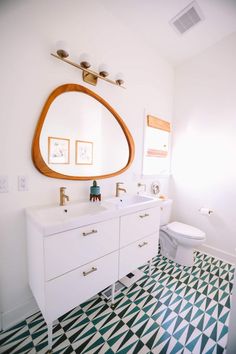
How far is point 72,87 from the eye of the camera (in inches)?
55.4

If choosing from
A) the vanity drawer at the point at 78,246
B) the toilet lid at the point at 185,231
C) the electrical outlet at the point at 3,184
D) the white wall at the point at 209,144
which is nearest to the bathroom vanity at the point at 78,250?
the vanity drawer at the point at 78,246

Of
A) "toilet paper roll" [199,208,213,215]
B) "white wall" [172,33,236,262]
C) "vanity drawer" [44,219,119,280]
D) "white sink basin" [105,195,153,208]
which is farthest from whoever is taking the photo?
"toilet paper roll" [199,208,213,215]

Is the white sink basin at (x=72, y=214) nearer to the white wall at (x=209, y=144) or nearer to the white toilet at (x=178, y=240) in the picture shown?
the white toilet at (x=178, y=240)

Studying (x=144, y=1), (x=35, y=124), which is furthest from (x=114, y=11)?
(x=35, y=124)

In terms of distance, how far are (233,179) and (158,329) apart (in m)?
1.78

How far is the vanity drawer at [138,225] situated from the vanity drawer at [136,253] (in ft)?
0.20

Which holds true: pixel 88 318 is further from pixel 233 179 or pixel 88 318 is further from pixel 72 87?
pixel 233 179

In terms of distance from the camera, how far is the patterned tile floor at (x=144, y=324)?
105 cm

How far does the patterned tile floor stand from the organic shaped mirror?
1.17 m

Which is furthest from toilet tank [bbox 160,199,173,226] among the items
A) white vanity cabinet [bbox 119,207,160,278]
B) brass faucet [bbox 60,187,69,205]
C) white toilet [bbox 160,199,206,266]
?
brass faucet [bbox 60,187,69,205]

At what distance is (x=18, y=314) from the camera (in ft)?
3.99

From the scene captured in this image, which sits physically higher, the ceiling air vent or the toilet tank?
the ceiling air vent

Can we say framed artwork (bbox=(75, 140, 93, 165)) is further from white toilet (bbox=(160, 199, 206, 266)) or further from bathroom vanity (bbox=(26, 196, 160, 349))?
white toilet (bbox=(160, 199, 206, 266))

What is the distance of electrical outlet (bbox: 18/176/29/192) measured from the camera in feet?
3.89
